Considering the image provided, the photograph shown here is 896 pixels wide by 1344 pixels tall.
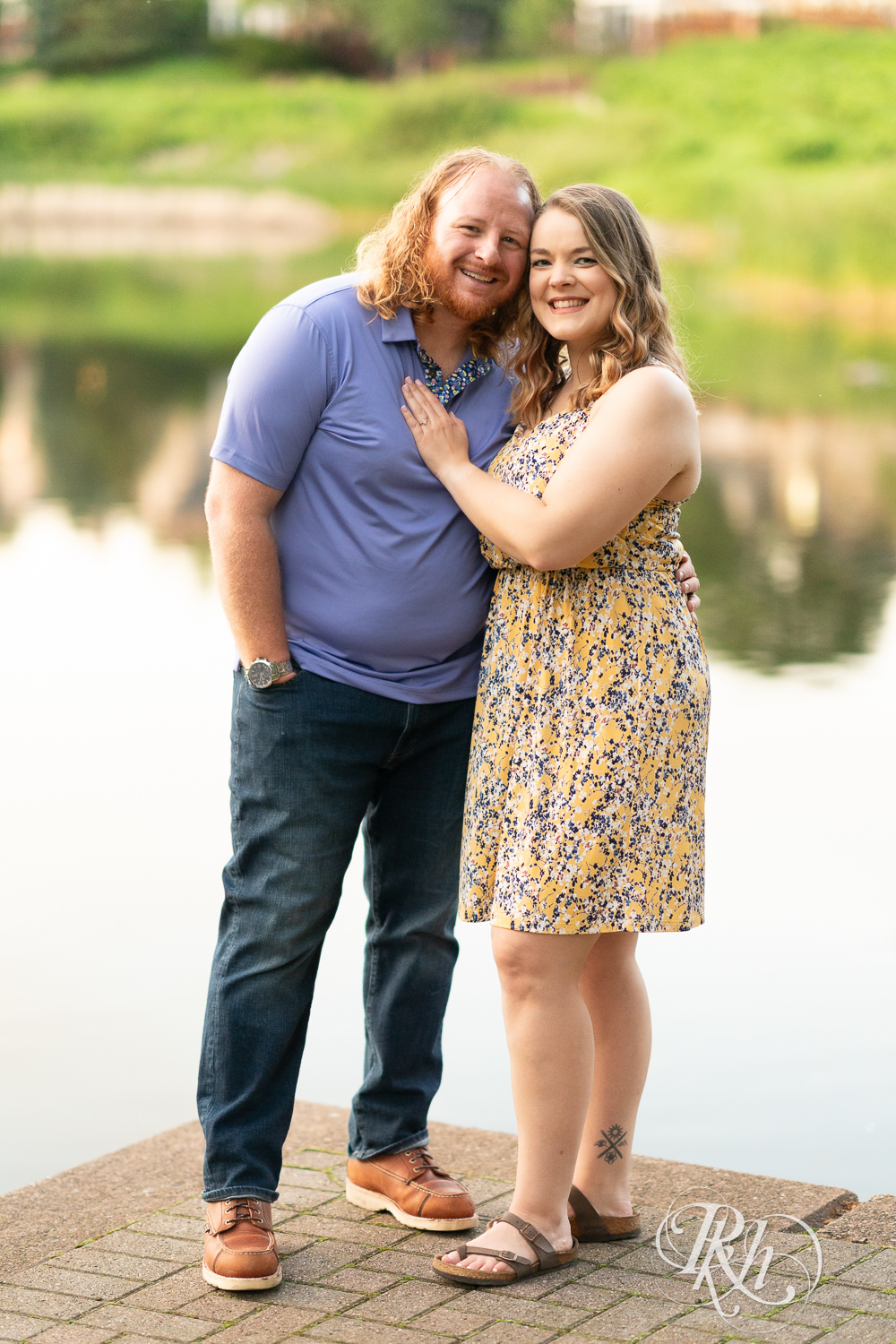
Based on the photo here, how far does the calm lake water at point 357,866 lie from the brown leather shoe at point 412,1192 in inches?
22.5

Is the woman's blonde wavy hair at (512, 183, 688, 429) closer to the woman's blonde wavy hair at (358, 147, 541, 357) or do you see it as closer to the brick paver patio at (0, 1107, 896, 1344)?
the woman's blonde wavy hair at (358, 147, 541, 357)

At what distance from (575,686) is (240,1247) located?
87 cm

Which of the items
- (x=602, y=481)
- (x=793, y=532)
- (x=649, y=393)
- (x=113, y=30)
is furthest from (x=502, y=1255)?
(x=113, y=30)

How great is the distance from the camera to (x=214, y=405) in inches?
690

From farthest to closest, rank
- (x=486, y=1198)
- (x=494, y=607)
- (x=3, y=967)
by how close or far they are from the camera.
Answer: (x=3, y=967)
(x=486, y=1198)
(x=494, y=607)

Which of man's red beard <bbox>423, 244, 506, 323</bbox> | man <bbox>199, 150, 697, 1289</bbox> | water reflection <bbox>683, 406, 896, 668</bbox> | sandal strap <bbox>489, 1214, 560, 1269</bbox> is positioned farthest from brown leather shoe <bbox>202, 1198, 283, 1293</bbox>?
water reflection <bbox>683, 406, 896, 668</bbox>

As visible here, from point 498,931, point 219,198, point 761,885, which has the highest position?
point 219,198

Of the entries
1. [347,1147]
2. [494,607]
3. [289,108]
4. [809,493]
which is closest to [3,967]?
[347,1147]

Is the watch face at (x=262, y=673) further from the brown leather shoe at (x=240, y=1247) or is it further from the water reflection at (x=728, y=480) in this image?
the water reflection at (x=728, y=480)

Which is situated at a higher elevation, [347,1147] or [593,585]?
[593,585]

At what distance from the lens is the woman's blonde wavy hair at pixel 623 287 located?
246 centimetres

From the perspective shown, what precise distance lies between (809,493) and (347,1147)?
10.8 meters

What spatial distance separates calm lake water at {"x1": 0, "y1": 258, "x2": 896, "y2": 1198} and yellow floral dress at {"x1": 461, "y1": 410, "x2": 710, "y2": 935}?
0.31 meters

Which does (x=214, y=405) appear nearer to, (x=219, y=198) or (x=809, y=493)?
(x=809, y=493)
